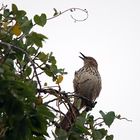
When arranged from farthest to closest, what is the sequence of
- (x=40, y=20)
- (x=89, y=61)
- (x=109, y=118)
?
(x=89, y=61) < (x=40, y=20) < (x=109, y=118)

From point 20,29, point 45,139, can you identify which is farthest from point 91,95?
point 45,139

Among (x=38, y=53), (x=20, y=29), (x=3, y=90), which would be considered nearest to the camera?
(x=3, y=90)

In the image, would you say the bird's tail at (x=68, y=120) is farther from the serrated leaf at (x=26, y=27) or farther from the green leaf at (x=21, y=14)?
the green leaf at (x=21, y=14)

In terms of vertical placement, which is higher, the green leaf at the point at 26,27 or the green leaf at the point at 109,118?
the green leaf at the point at 26,27

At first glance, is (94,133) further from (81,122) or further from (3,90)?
(3,90)

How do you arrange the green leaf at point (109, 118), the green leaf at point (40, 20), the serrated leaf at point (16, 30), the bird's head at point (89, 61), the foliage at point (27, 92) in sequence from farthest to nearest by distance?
the bird's head at point (89, 61), the green leaf at point (40, 20), the serrated leaf at point (16, 30), the green leaf at point (109, 118), the foliage at point (27, 92)

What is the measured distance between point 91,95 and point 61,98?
4894 millimetres

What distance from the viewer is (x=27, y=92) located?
235cm

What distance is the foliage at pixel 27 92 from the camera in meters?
2.30

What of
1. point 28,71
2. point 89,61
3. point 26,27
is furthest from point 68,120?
point 89,61

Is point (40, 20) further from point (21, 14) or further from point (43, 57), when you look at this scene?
point (43, 57)

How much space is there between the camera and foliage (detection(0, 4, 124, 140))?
2305mm

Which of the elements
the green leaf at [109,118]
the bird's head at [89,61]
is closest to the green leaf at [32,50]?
the green leaf at [109,118]

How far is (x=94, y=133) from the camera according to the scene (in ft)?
9.84
